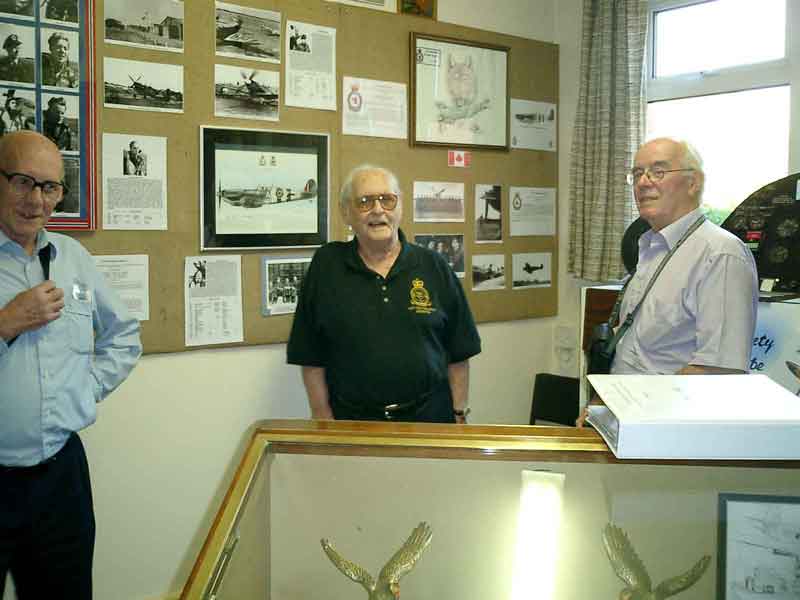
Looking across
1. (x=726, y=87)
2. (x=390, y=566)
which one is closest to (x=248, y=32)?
(x=726, y=87)

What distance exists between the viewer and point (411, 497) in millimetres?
1005

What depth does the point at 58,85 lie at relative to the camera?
2.41 m

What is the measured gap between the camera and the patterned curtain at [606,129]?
3379 mm

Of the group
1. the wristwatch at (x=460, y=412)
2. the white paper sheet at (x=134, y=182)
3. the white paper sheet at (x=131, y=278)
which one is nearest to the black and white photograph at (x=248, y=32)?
the white paper sheet at (x=134, y=182)

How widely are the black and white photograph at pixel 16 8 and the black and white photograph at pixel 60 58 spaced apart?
0.07 metres

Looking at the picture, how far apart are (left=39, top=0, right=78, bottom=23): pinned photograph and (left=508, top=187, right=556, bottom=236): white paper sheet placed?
80.2 inches

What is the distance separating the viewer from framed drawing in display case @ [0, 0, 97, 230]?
2332mm

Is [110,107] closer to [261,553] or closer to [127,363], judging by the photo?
[127,363]

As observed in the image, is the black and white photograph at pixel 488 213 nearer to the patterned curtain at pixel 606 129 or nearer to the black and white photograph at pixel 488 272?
the black and white photograph at pixel 488 272

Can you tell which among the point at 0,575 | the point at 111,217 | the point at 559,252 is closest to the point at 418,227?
the point at 559,252

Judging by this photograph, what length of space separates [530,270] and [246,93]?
1679 millimetres

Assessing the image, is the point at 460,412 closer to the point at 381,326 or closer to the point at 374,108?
the point at 381,326

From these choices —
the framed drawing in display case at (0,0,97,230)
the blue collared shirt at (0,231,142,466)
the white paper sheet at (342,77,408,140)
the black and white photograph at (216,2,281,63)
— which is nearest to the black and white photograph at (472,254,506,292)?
the white paper sheet at (342,77,408,140)

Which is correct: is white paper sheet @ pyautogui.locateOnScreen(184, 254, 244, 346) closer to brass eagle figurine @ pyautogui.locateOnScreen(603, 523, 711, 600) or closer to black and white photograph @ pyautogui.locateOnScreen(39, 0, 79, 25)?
black and white photograph @ pyautogui.locateOnScreen(39, 0, 79, 25)
